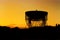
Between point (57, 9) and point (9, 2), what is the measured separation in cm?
141

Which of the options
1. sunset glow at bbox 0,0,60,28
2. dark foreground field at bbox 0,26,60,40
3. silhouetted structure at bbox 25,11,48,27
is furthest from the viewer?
sunset glow at bbox 0,0,60,28

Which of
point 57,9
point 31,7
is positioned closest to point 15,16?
point 31,7

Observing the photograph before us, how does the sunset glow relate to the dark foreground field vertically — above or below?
above

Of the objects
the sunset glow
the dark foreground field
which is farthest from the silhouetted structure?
the dark foreground field

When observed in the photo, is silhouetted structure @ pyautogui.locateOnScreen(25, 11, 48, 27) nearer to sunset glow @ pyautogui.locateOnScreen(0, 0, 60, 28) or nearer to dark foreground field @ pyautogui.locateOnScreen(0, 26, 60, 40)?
sunset glow @ pyautogui.locateOnScreen(0, 0, 60, 28)

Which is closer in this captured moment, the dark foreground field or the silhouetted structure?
the dark foreground field

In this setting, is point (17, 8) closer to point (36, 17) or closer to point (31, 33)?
point (36, 17)

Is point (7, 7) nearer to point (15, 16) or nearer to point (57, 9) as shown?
point (15, 16)

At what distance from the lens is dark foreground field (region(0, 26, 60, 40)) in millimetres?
1874

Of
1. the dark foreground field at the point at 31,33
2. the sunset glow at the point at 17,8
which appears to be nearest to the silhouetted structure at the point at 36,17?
the sunset glow at the point at 17,8

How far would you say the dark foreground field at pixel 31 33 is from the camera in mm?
1874

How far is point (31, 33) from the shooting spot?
191 cm

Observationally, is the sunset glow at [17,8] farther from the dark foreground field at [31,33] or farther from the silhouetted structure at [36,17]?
the dark foreground field at [31,33]

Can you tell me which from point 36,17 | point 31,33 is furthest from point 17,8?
point 31,33
